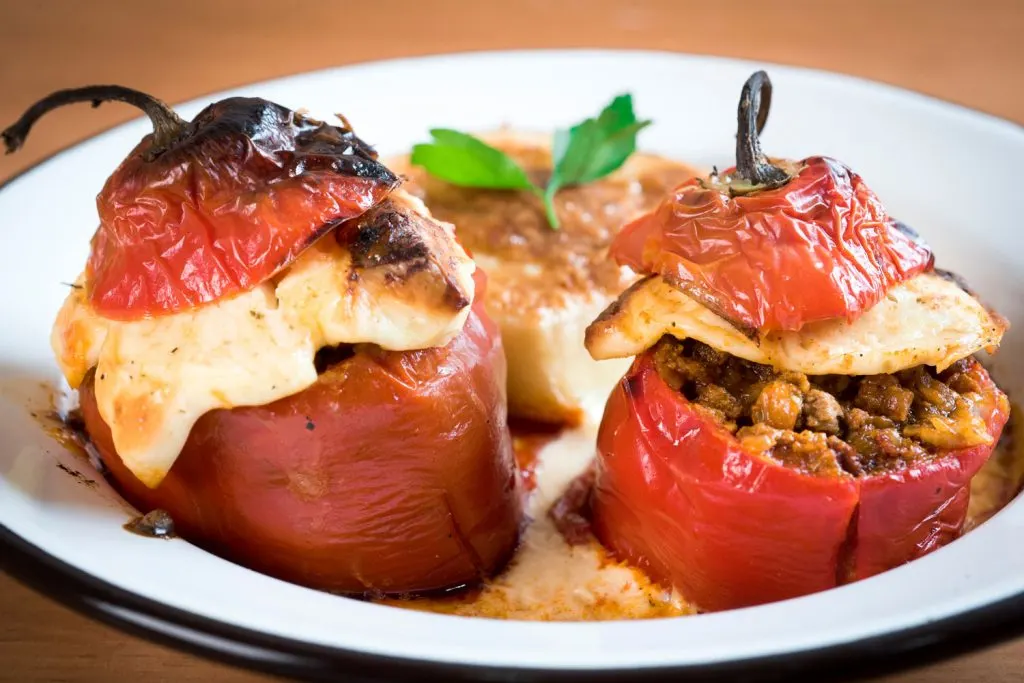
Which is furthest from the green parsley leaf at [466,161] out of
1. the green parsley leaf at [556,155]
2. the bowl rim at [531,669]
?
the bowl rim at [531,669]

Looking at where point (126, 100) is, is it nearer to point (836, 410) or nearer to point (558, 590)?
point (558, 590)

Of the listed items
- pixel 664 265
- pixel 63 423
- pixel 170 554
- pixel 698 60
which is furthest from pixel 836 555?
pixel 698 60

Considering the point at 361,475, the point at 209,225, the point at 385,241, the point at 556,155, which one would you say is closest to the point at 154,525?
the point at 361,475

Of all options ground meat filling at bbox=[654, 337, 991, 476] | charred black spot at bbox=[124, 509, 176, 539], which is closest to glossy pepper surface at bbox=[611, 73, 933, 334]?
ground meat filling at bbox=[654, 337, 991, 476]

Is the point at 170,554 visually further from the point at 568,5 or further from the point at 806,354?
the point at 568,5

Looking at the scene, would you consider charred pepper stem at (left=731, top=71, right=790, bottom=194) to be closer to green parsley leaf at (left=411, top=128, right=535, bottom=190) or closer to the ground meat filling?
the ground meat filling

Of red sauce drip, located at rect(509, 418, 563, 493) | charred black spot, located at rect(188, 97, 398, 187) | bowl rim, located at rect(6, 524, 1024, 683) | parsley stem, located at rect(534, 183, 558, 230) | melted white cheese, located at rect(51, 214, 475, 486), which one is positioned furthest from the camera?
parsley stem, located at rect(534, 183, 558, 230)
